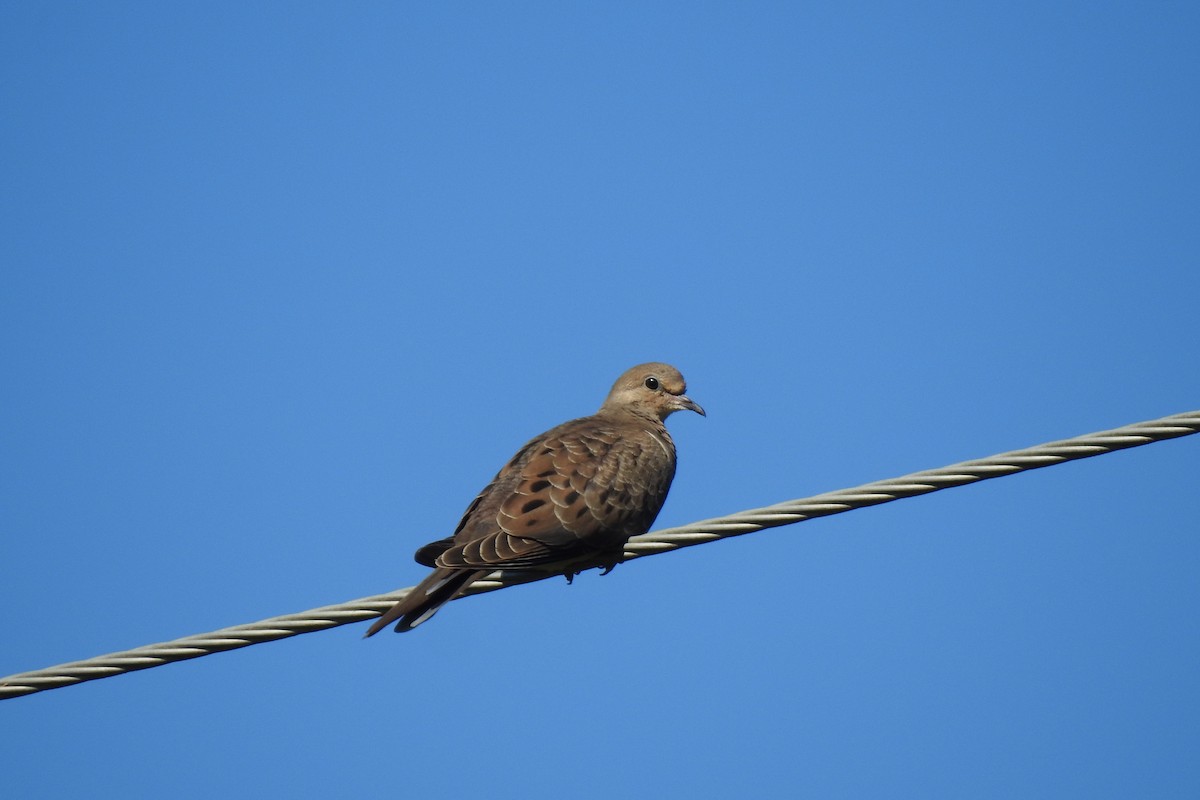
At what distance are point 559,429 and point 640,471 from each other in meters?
0.58

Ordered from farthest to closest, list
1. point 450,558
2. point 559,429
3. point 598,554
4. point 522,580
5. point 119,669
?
1. point 559,429
2. point 598,554
3. point 522,580
4. point 450,558
5. point 119,669

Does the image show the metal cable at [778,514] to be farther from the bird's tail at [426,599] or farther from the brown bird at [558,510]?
the brown bird at [558,510]

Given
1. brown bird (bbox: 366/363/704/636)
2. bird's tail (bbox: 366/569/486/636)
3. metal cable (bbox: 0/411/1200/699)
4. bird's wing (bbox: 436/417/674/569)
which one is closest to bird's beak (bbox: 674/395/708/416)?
brown bird (bbox: 366/363/704/636)

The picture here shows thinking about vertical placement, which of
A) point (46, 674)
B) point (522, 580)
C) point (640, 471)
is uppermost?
point (640, 471)

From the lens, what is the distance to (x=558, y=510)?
6.06m

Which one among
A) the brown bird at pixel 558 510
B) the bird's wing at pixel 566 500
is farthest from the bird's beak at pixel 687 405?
the bird's wing at pixel 566 500

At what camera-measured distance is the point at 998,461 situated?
15.1 feet

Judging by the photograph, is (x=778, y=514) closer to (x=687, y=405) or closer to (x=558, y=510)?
(x=558, y=510)

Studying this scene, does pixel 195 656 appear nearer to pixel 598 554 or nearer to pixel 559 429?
pixel 598 554

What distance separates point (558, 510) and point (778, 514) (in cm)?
153

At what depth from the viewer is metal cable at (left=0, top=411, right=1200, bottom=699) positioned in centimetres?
452

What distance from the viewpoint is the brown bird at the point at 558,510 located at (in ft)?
17.7

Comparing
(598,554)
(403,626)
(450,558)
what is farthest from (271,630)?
(598,554)

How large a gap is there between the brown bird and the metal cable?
358 mm
